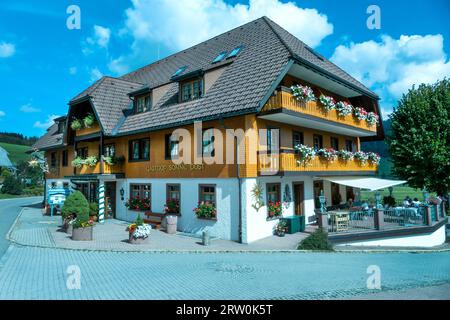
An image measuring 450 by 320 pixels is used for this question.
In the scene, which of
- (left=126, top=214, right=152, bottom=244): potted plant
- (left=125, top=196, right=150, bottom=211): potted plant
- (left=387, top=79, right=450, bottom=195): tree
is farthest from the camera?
(left=387, top=79, right=450, bottom=195): tree

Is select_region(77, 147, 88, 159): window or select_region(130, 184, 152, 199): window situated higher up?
select_region(77, 147, 88, 159): window

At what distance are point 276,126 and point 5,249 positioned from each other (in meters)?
13.1

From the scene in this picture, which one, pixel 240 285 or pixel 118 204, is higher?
pixel 118 204

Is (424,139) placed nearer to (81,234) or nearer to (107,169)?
(107,169)

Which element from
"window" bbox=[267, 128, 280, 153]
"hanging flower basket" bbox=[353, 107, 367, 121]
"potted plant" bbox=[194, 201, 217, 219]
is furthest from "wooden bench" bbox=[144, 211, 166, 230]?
"hanging flower basket" bbox=[353, 107, 367, 121]

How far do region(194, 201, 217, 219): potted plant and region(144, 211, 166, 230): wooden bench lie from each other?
9.00 ft

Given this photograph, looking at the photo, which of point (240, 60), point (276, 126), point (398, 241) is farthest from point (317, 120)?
point (398, 241)

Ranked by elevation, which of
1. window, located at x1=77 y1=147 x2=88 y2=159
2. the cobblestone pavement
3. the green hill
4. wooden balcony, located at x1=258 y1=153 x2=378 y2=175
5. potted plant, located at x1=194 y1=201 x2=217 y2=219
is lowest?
the cobblestone pavement

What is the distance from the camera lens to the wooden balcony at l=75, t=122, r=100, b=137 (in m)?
22.5

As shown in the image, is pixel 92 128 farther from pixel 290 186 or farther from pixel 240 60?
pixel 290 186

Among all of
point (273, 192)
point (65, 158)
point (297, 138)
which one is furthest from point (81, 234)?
point (65, 158)

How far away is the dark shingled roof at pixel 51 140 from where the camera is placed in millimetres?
30106

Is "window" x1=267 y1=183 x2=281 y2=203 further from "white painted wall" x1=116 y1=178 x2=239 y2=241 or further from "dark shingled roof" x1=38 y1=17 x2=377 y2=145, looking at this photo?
"dark shingled roof" x1=38 y1=17 x2=377 y2=145
